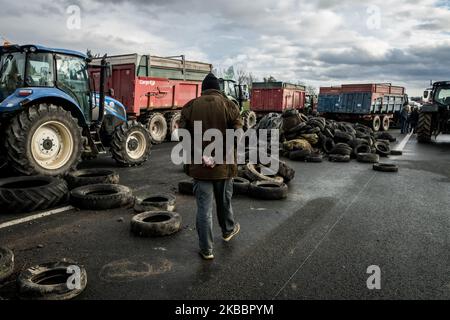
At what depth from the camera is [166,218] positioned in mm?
5066

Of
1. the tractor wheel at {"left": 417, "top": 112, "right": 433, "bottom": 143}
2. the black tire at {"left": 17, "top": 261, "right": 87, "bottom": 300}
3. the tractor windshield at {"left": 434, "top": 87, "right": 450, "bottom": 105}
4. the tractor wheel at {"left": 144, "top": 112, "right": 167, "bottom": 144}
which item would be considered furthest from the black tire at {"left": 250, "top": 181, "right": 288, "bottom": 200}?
the tractor windshield at {"left": 434, "top": 87, "right": 450, "bottom": 105}

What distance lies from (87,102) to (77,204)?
3810mm

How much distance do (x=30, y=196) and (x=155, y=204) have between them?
1908 mm

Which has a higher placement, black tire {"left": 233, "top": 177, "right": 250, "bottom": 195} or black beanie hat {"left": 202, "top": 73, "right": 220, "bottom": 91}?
black beanie hat {"left": 202, "top": 73, "right": 220, "bottom": 91}

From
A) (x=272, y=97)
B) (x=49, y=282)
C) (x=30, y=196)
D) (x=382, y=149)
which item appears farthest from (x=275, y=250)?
(x=272, y=97)

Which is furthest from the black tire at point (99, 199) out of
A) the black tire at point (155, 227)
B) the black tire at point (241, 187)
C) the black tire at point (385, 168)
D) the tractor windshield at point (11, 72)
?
the black tire at point (385, 168)

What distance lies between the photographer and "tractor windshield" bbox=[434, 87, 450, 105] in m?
16.9

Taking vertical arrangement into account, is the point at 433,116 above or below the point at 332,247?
above

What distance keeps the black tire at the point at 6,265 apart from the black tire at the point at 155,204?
6.80 feet

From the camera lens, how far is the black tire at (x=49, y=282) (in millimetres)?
3008

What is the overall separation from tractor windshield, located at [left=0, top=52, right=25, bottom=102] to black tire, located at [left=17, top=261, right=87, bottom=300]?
5.50m

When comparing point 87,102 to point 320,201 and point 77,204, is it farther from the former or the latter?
point 320,201

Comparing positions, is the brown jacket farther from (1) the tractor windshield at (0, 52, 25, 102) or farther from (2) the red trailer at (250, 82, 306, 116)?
(2) the red trailer at (250, 82, 306, 116)

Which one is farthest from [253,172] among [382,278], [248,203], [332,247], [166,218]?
[382,278]
